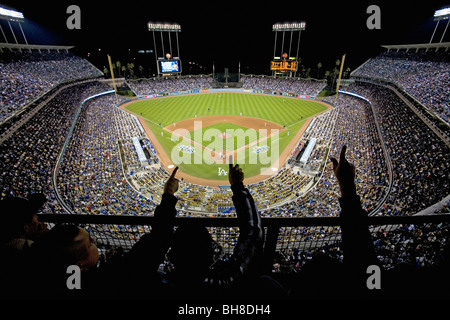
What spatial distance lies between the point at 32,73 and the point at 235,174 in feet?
163

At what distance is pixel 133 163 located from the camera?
25328 millimetres

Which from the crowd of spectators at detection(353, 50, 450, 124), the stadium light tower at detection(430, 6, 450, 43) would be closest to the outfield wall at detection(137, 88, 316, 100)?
the crowd of spectators at detection(353, 50, 450, 124)

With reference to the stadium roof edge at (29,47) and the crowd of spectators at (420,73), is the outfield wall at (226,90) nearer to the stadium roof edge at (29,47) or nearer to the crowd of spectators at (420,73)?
the crowd of spectators at (420,73)

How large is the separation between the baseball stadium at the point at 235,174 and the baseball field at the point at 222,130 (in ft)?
1.00

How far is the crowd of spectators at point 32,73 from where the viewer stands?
2585 cm

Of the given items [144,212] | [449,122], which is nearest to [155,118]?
[144,212]

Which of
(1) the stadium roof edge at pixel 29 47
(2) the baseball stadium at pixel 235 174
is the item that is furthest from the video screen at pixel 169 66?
(1) the stadium roof edge at pixel 29 47

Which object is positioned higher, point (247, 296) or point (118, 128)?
point (247, 296)

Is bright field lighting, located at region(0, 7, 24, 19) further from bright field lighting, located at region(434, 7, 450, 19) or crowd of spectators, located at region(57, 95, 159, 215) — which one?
bright field lighting, located at region(434, 7, 450, 19)

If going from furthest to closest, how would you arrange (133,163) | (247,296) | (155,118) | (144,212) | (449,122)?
(155,118) → (133,163) → (449,122) → (144,212) → (247,296)

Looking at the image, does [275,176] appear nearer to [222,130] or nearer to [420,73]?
[222,130]

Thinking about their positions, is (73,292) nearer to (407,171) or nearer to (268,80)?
(407,171)

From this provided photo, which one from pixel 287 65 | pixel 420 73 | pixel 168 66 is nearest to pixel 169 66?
pixel 168 66
